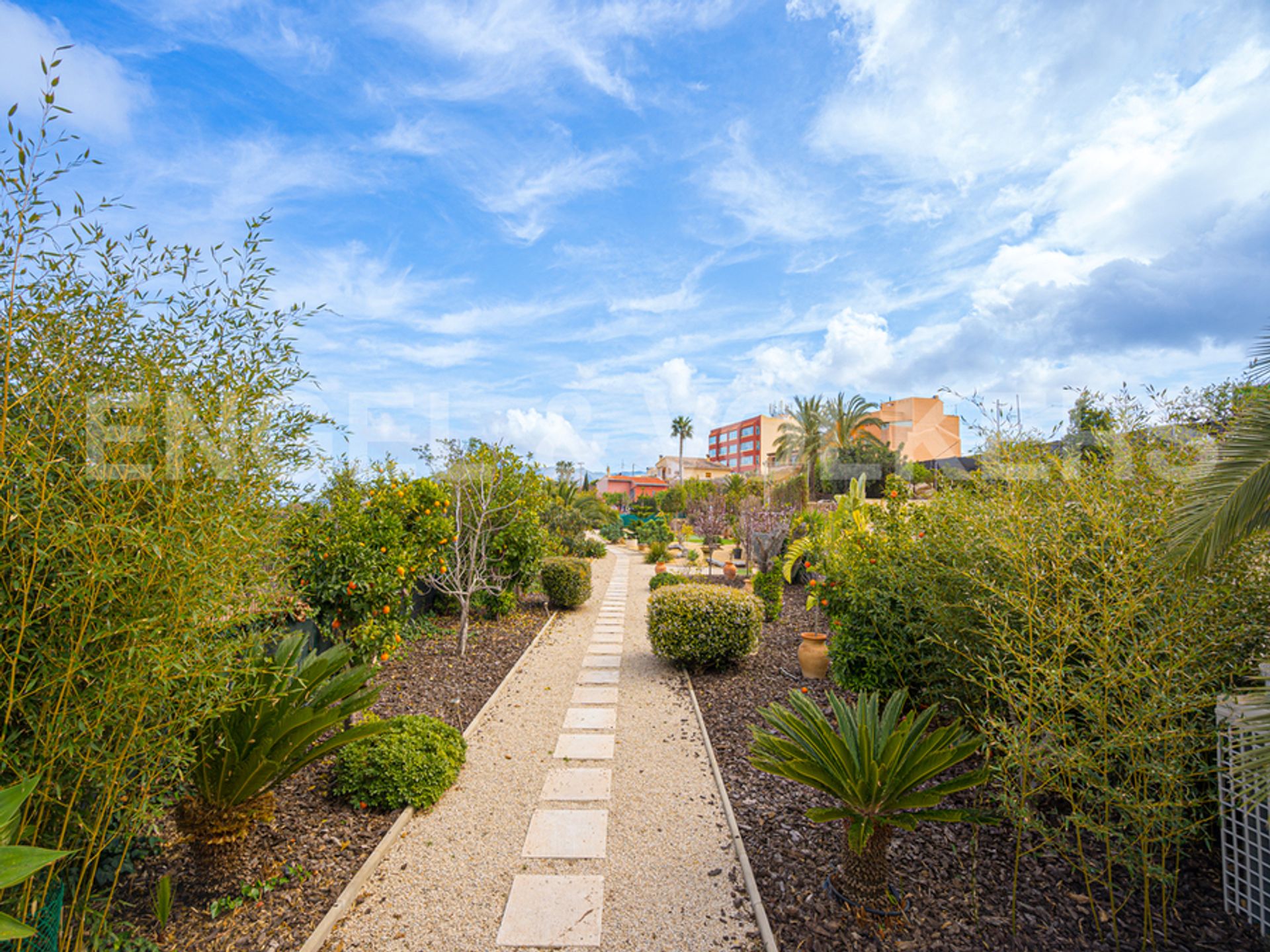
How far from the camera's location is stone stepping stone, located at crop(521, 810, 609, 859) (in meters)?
3.02

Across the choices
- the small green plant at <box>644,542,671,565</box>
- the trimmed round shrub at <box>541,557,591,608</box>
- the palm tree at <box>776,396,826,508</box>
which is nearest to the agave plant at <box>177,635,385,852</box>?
the trimmed round shrub at <box>541,557,591,608</box>

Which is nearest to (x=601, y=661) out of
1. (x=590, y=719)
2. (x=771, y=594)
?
(x=590, y=719)

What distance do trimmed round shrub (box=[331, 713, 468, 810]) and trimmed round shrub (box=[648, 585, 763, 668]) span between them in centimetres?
284

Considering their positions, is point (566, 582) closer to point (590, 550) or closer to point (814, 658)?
point (814, 658)

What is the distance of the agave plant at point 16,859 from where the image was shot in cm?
120

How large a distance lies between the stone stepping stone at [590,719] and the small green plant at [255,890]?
7.32ft

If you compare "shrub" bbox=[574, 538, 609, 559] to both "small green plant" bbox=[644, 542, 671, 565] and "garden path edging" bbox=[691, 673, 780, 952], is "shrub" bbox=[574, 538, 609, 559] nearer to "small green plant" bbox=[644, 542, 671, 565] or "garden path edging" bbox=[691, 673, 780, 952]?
"small green plant" bbox=[644, 542, 671, 565]

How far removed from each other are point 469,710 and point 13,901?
3.34 m

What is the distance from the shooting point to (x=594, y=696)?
545cm

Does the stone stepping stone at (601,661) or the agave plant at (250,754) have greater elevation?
the agave plant at (250,754)

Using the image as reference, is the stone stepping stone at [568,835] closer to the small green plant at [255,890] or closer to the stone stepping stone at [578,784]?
the stone stepping stone at [578,784]

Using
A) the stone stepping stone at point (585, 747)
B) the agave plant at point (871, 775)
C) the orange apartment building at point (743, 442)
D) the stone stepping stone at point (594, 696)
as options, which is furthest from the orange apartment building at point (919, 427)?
the agave plant at point (871, 775)

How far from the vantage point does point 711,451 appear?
274ft

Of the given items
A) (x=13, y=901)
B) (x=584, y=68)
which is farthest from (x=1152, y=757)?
(x=584, y=68)
